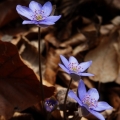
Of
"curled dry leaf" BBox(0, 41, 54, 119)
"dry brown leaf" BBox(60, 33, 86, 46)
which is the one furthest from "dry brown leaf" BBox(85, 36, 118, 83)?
"curled dry leaf" BBox(0, 41, 54, 119)

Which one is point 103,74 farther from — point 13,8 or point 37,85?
point 13,8

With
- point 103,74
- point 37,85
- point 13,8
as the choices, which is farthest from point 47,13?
point 13,8

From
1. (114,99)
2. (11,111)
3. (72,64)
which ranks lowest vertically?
(114,99)

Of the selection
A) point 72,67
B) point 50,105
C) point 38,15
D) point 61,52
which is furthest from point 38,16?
point 61,52

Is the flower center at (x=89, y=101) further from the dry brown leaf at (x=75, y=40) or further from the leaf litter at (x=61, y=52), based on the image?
the dry brown leaf at (x=75, y=40)

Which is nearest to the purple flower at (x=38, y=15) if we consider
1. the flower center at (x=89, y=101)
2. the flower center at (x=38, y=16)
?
the flower center at (x=38, y=16)

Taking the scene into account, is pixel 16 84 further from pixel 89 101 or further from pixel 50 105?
pixel 89 101
